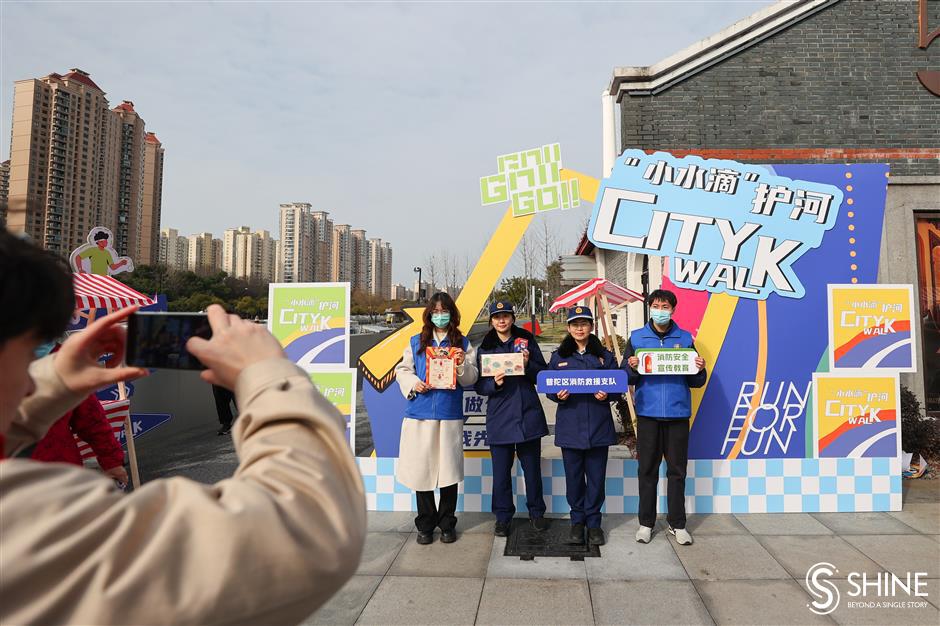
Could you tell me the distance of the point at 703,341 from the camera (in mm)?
4875

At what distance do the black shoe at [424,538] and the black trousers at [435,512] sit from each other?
3 cm

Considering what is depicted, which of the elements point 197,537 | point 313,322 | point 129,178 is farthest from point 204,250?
point 197,537

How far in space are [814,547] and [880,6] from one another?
333 inches

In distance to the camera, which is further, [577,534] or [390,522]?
[390,522]

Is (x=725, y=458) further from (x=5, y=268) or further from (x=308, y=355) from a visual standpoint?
(x=5, y=268)

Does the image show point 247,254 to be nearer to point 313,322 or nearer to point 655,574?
point 313,322

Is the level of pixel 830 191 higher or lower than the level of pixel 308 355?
higher

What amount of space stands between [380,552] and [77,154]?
44.0 m

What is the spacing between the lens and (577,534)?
4.00 meters

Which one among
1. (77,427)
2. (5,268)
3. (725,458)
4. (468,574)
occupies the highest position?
(5,268)

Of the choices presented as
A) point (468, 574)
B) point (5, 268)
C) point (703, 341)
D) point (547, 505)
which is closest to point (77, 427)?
point (468, 574)

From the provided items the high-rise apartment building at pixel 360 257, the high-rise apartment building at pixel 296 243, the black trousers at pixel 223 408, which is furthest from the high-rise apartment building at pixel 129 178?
the black trousers at pixel 223 408

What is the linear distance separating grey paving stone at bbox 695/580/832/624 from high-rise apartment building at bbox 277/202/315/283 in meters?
61.8

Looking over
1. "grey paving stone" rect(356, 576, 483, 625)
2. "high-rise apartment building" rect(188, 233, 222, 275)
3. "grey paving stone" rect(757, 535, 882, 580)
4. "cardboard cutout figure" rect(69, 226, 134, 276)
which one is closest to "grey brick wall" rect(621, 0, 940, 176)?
"grey paving stone" rect(757, 535, 882, 580)
